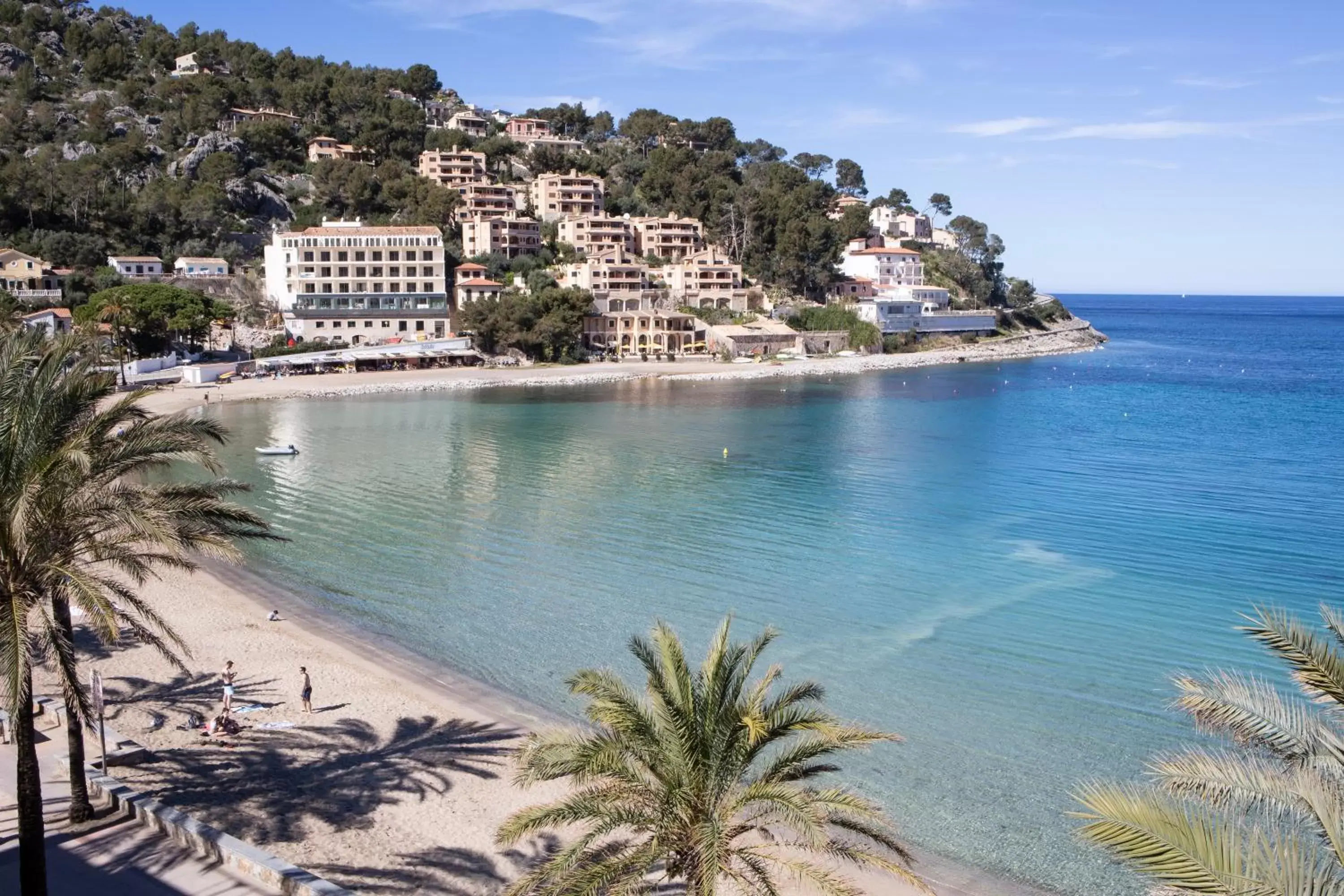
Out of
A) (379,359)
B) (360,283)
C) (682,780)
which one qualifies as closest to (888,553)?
(682,780)

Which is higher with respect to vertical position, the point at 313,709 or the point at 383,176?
the point at 383,176

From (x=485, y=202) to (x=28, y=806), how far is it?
9925 centimetres

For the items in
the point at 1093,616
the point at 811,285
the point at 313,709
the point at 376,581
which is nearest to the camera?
the point at 313,709

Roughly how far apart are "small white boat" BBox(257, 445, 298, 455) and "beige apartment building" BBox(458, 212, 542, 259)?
53628 millimetres

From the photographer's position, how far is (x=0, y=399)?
1140 centimetres

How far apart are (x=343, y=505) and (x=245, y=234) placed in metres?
67.2

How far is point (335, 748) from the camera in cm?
1753

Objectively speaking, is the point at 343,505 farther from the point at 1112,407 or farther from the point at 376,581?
the point at 1112,407

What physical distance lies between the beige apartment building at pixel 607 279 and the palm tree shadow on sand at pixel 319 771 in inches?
3087

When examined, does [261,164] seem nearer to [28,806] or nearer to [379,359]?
[379,359]

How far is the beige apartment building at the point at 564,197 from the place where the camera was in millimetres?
110875

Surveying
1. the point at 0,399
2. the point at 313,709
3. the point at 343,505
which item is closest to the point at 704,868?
the point at 0,399

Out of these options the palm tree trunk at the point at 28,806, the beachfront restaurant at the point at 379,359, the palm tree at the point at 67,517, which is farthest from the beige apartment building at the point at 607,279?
the palm tree trunk at the point at 28,806

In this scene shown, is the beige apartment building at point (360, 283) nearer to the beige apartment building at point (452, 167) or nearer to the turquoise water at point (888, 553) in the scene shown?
the turquoise water at point (888, 553)
